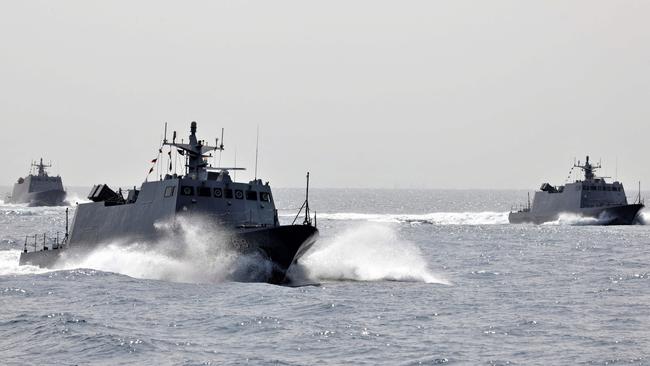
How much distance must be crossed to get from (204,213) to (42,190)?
11011cm

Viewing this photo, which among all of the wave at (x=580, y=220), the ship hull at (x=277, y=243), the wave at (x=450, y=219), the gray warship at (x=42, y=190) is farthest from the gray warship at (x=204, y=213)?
the gray warship at (x=42, y=190)

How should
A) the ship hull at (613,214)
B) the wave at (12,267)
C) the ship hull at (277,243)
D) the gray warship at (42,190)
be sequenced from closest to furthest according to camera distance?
the ship hull at (277,243), the wave at (12,267), the ship hull at (613,214), the gray warship at (42,190)

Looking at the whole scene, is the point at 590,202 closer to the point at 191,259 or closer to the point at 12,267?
the point at 12,267

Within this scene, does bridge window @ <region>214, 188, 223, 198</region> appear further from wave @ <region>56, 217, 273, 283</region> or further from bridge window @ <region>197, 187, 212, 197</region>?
wave @ <region>56, 217, 273, 283</region>

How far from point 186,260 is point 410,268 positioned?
9.93m

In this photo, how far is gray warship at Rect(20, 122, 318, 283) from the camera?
32594 millimetres

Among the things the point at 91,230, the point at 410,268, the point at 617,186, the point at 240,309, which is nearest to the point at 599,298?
the point at 410,268

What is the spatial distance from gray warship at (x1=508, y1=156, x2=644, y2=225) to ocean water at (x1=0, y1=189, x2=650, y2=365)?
46445 millimetres

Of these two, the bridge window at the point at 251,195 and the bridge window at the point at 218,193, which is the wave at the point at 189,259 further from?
the bridge window at the point at 251,195

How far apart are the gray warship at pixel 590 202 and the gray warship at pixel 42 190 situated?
2917 inches

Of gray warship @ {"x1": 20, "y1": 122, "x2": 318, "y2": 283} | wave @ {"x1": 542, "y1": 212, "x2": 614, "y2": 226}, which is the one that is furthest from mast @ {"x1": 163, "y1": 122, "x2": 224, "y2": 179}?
wave @ {"x1": 542, "y1": 212, "x2": 614, "y2": 226}

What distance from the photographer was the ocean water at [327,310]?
20.5m

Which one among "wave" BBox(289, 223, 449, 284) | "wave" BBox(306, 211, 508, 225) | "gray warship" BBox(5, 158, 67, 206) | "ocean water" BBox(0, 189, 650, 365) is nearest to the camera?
"ocean water" BBox(0, 189, 650, 365)

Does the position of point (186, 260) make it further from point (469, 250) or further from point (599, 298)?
point (469, 250)
